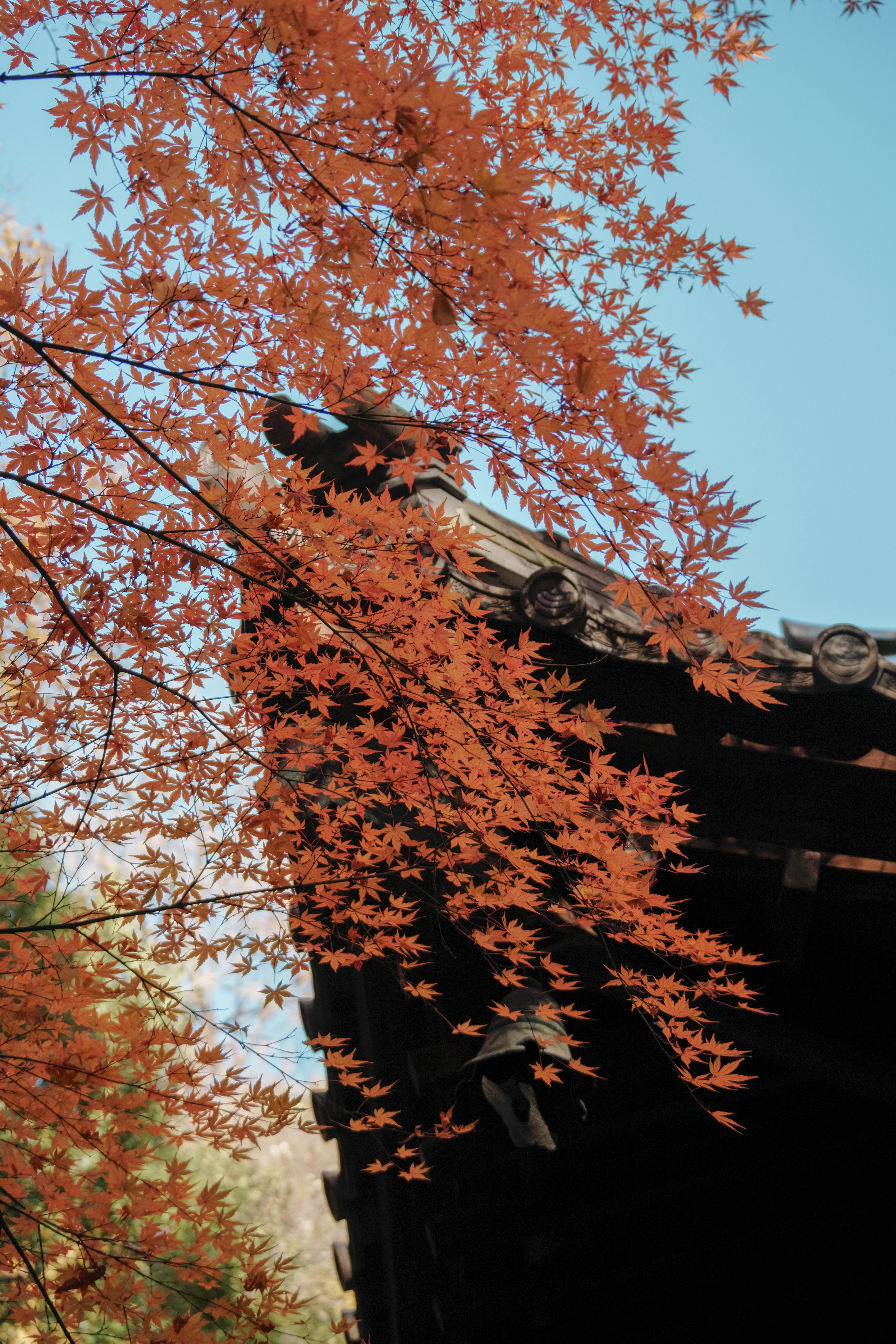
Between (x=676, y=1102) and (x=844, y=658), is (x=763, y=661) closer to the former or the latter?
(x=844, y=658)

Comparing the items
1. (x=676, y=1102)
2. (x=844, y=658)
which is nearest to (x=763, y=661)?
(x=844, y=658)

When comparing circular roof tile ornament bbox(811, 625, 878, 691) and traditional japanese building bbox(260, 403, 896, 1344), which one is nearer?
circular roof tile ornament bbox(811, 625, 878, 691)

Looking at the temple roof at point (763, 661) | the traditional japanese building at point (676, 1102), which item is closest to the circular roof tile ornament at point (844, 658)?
the temple roof at point (763, 661)

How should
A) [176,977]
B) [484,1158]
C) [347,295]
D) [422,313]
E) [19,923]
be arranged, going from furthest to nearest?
[176,977], [19,923], [484,1158], [347,295], [422,313]

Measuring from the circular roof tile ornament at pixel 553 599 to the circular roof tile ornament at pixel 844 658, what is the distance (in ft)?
2.42

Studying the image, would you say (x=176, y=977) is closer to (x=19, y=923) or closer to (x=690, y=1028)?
(x=19, y=923)

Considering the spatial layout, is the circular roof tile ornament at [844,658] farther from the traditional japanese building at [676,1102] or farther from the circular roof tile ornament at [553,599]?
the circular roof tile ornament at [553,599]

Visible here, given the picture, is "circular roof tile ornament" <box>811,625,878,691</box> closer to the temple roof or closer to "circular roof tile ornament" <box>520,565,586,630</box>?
the temple roof

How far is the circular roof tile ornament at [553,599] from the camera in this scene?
277 cm

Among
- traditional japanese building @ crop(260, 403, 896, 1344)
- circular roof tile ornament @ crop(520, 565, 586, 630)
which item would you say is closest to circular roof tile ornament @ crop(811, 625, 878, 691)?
traditional japanese building @ crop(260, 403, 896, 1344)

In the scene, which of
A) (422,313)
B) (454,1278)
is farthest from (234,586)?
(454,1278)

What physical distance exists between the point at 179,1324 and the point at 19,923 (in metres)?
4.31

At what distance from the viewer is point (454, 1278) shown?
3.73 meters

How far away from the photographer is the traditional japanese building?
288cm
